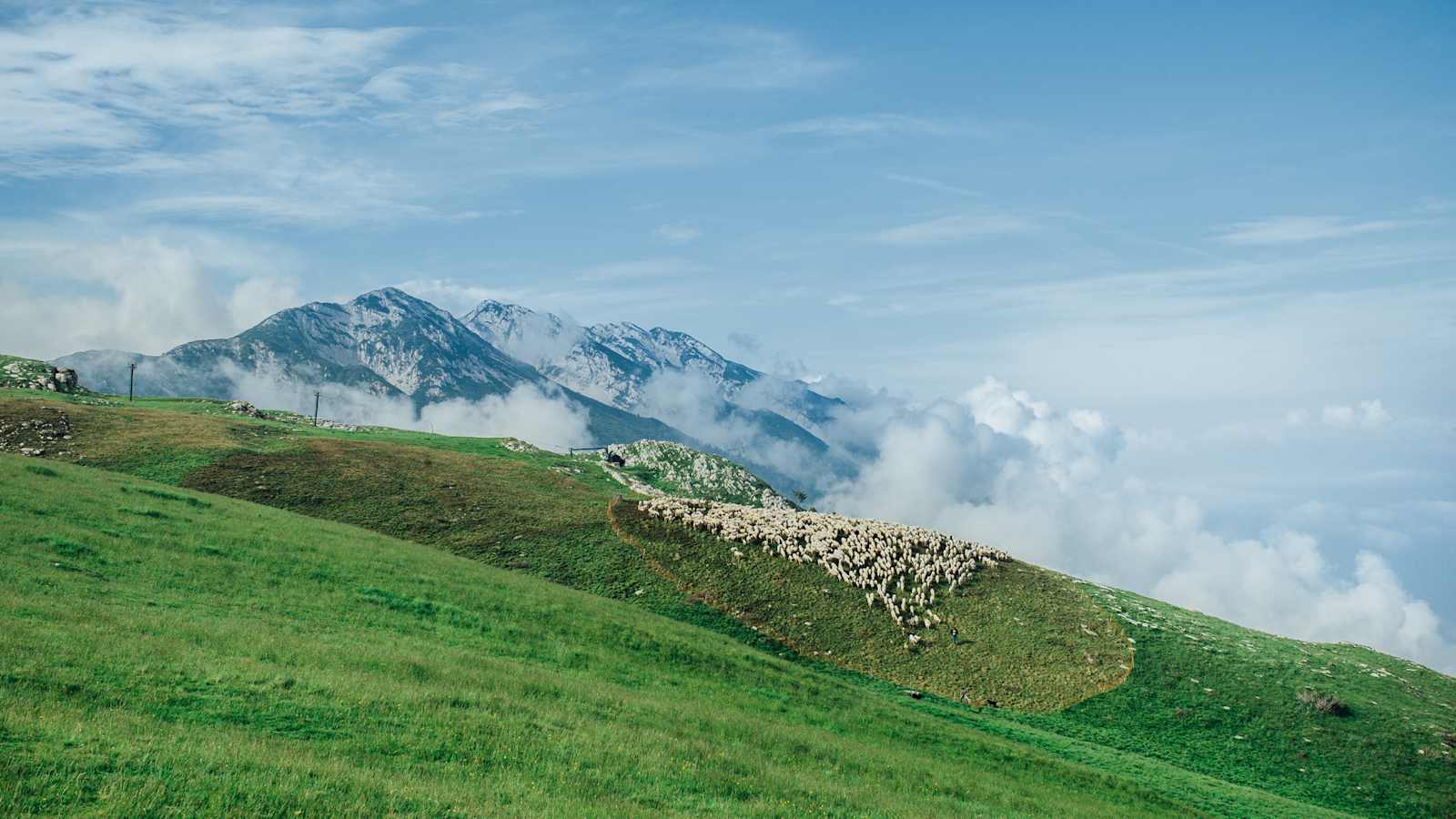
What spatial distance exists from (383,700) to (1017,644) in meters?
40.7

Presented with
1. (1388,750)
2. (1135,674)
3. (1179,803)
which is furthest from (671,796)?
(1388,750)

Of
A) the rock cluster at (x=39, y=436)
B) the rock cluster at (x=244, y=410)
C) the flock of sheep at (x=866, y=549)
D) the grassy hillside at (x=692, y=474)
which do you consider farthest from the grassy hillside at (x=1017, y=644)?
the grassy hillside at (x=692, y=474)

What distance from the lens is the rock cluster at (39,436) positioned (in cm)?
6019

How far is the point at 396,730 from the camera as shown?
1878 cm

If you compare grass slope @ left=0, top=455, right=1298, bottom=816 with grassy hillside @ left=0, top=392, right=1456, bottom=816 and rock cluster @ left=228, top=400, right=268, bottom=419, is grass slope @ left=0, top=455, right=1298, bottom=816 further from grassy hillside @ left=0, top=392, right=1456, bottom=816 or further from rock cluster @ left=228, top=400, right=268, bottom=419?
rock cluster @ left=228, top=400, right=268, bottom=419

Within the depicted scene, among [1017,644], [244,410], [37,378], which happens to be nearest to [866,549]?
[1017,644]

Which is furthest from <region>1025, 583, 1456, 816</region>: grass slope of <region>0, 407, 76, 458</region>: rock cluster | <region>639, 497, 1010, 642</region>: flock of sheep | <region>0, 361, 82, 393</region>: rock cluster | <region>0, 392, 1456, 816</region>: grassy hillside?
<region>0, 361, 82, 393</region>: rock cluster

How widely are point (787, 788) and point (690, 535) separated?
37646mm

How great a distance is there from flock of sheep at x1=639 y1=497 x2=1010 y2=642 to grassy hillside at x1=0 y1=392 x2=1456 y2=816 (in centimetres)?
273

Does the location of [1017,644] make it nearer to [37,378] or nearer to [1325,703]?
[1325,703]

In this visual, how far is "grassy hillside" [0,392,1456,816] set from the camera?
40219 millimetres

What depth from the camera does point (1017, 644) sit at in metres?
50.2

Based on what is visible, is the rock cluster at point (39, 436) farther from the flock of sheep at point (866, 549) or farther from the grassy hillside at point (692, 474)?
the grassy hillside at point (692, 474)

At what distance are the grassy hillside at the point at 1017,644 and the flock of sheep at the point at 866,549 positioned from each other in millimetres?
2733
